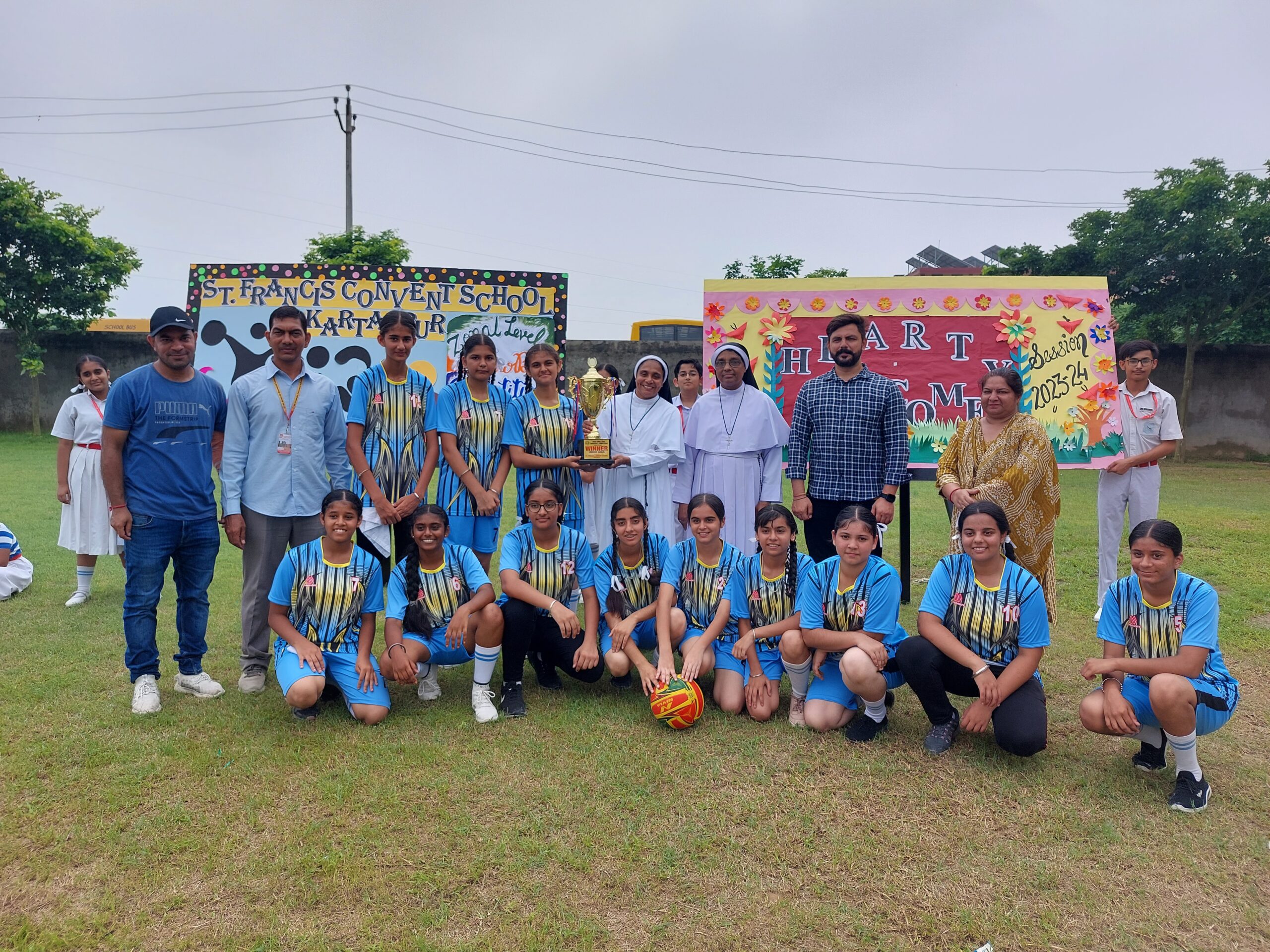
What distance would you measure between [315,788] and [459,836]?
0.71 meters

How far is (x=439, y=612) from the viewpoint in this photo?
410 cm

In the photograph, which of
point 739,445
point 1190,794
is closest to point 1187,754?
point 1190,794

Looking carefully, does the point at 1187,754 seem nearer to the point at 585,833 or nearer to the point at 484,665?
the point at 585,833

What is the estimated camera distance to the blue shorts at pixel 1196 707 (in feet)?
10.3

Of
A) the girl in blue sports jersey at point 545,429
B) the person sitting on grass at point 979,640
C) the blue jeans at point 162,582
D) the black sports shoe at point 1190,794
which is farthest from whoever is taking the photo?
the girl in blue sports jersey at point 545,429

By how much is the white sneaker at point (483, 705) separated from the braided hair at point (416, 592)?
0.40 meters

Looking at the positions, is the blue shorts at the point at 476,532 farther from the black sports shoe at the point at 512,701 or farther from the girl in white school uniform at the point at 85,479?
the girl in white school uniform at the point at 85,479

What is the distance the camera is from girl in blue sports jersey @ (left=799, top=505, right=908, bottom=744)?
369 cm

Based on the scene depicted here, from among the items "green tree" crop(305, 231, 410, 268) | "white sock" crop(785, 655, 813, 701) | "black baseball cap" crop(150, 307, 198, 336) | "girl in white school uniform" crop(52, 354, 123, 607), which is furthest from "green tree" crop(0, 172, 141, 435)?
"white sock" crop(785, 655, 813, 701)

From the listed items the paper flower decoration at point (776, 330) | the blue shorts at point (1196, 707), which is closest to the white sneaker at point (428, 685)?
the blue shorts at point (1196, 707)

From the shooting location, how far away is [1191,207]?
16.1 meters

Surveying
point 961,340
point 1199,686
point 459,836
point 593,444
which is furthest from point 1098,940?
point 961,340

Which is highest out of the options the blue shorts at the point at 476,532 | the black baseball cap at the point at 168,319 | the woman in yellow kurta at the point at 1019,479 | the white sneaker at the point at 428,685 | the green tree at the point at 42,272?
the green tree at the point at 42,272

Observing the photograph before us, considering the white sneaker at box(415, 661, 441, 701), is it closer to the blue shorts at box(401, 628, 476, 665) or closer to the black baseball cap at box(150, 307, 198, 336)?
the blue shorts at box(401, 628, 476, 665)
